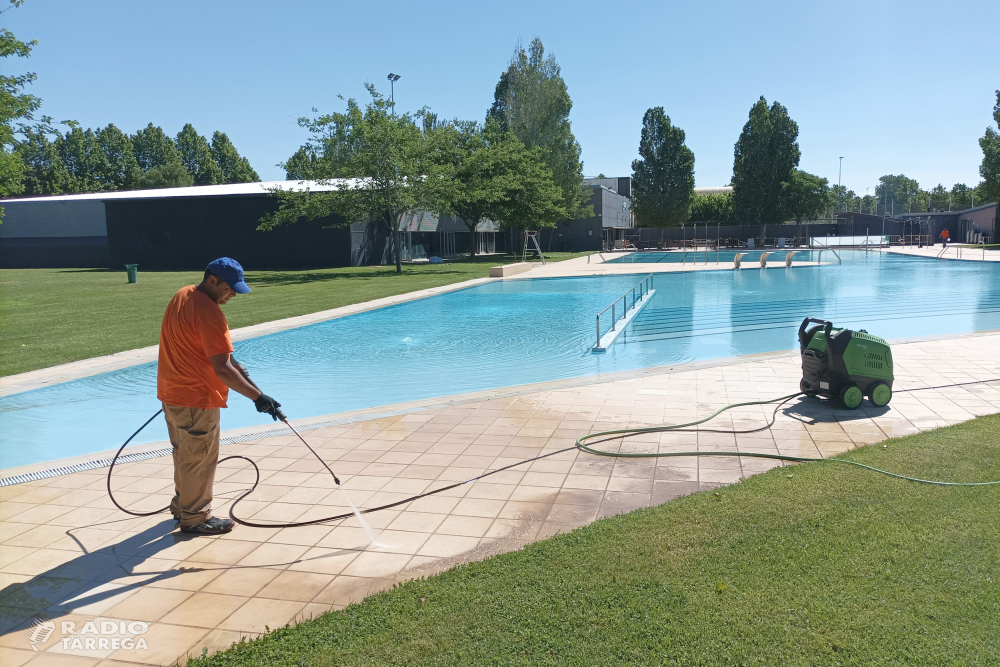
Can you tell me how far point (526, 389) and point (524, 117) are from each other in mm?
45164

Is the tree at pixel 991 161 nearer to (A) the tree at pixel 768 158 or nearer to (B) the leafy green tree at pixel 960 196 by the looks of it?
(A) the tree at pixel 768 158

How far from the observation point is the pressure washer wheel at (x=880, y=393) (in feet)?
23.6

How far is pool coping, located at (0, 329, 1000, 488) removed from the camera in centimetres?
616

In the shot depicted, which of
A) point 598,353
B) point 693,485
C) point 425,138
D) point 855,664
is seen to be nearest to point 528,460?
point 693,485

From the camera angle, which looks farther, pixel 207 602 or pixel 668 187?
pixel 668 187

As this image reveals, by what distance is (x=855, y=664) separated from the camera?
2977 millimetres

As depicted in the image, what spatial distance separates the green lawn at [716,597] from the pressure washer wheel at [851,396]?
2429mm

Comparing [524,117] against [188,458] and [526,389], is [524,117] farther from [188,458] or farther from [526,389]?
[188,458]

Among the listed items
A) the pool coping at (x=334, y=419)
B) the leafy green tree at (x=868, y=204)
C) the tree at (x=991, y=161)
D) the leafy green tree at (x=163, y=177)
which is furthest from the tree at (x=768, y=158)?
the leafy green tree at (x=868, y=204)

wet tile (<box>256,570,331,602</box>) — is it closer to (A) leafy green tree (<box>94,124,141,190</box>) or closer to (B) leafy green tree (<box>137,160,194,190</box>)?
(B) leafy green tree (<box>137,160,194,190</box>)

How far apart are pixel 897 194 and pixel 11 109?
19868 cm

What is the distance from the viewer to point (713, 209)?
73438 millimetres

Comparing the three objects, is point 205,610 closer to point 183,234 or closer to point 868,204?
point 183,234

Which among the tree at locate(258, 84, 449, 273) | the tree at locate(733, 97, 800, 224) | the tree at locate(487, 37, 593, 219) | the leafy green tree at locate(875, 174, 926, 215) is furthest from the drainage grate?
the leafy green tree at locate(875, 174, 926, 215)
